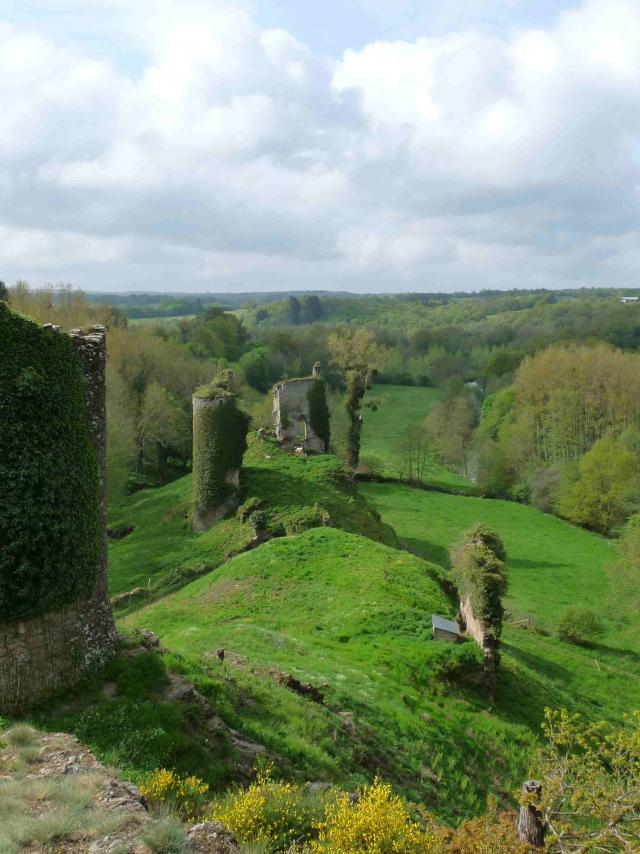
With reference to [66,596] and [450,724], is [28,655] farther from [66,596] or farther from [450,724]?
[450,724]

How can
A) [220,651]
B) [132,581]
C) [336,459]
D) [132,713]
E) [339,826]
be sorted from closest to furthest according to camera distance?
[339,826] < [132,713] < [220,651] < [132,581] < [336,459]

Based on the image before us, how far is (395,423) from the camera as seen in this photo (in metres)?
93.8

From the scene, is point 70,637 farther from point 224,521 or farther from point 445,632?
point 224,521

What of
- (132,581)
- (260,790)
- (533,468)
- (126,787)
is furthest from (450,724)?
(533,468)

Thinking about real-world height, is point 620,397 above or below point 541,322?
below

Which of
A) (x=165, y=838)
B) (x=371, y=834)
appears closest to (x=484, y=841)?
(x=371, y=834)

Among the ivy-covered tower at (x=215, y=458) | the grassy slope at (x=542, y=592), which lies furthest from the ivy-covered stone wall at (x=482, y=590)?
the ivy-covered tower at (x=215, y=458)

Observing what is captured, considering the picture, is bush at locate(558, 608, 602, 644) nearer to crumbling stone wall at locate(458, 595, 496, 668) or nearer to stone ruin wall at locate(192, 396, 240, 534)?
crumbling stone wall at locate(458, 595, 496, 668)

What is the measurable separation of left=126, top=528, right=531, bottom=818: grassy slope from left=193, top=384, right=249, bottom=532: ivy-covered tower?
5425mm

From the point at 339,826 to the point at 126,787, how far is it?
2843 mm

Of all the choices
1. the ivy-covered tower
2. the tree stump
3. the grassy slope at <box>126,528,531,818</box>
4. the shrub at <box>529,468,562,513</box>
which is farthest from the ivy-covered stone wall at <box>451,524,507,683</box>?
the shrub at <box>529,468,562,513</box>

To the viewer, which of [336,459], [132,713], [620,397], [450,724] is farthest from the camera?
[620,397]

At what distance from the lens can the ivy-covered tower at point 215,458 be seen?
31750 millimetres

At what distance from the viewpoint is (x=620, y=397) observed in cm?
6600
